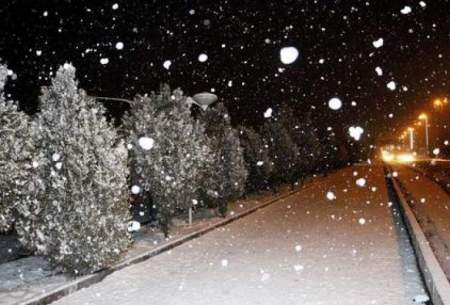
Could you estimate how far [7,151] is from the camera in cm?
906

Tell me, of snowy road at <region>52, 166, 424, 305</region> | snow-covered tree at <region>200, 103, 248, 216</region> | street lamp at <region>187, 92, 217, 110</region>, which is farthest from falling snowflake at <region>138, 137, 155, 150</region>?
street lamp at <region>187, 92, 217, 110</region>

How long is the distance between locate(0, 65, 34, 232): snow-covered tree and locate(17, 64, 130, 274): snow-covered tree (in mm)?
520

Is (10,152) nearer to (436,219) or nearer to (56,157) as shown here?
(56,157)

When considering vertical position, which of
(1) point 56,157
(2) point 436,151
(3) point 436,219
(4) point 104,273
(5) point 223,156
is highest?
(2) point 436,151

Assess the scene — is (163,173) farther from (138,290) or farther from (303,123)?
(303,123)

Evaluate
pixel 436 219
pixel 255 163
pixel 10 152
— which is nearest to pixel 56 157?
pixel 10 152

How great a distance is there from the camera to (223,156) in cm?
2078

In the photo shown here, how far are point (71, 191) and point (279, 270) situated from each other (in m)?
4.25

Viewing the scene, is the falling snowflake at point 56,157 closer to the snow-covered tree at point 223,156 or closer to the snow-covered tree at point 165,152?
the snow-covered tree at point 165,152

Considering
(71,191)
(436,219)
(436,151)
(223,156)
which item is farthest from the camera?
(436,151)

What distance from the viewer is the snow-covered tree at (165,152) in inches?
597

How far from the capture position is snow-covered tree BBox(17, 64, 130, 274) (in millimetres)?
9969

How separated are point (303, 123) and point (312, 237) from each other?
98.3ft

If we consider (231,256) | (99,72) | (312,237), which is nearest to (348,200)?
(312,237)
